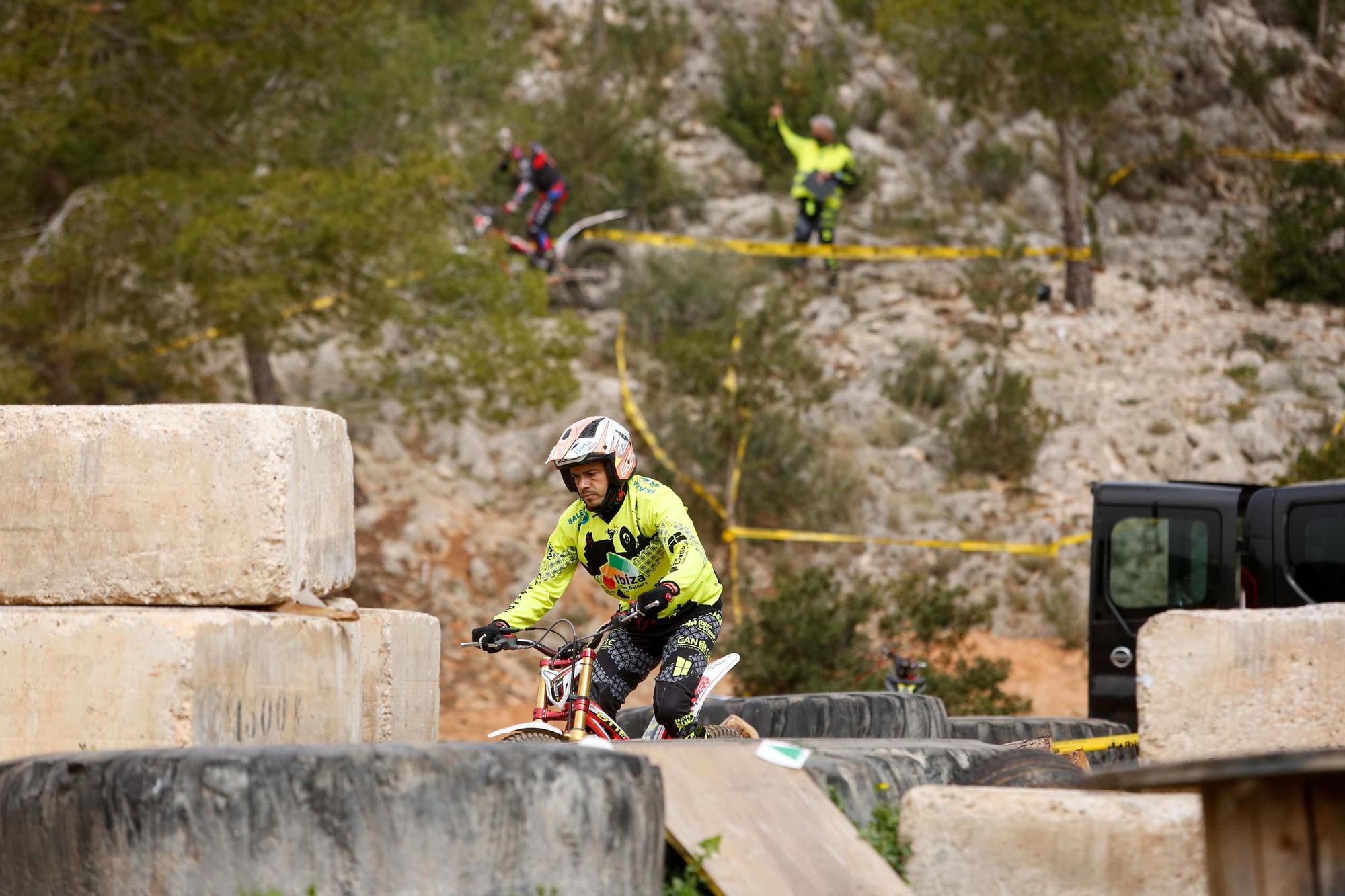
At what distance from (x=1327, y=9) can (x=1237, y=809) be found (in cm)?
2795

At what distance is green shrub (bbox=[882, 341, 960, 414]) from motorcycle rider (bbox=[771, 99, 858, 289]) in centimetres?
291

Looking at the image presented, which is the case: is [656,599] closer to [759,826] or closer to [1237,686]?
[759,826]

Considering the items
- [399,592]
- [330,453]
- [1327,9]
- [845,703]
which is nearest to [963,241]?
[1327,9]

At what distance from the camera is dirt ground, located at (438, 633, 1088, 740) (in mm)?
15242

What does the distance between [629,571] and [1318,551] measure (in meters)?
5.30

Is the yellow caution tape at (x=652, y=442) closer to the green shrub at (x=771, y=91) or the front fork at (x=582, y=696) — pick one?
the green shrub at (x=771, y=91)

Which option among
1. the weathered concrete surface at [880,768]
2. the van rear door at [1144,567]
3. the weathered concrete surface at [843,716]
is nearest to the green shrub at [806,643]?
the van rear door at [1144,567]

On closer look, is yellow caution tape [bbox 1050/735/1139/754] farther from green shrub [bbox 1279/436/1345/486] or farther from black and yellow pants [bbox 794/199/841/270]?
black and yellow pants [bbox 794/199/841/270]

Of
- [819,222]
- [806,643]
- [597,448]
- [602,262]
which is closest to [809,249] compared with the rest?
[819,222]

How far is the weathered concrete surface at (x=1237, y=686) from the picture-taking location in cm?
552

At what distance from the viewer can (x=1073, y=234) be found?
23.9 meters

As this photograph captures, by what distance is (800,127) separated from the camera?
2761 cm

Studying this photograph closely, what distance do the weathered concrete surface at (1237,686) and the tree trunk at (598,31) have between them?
78.7ft

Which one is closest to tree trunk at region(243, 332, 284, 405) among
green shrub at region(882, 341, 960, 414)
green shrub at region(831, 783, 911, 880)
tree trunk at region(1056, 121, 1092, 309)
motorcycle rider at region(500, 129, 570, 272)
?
motorcycle rider at region(500, 129, 570, 272)
